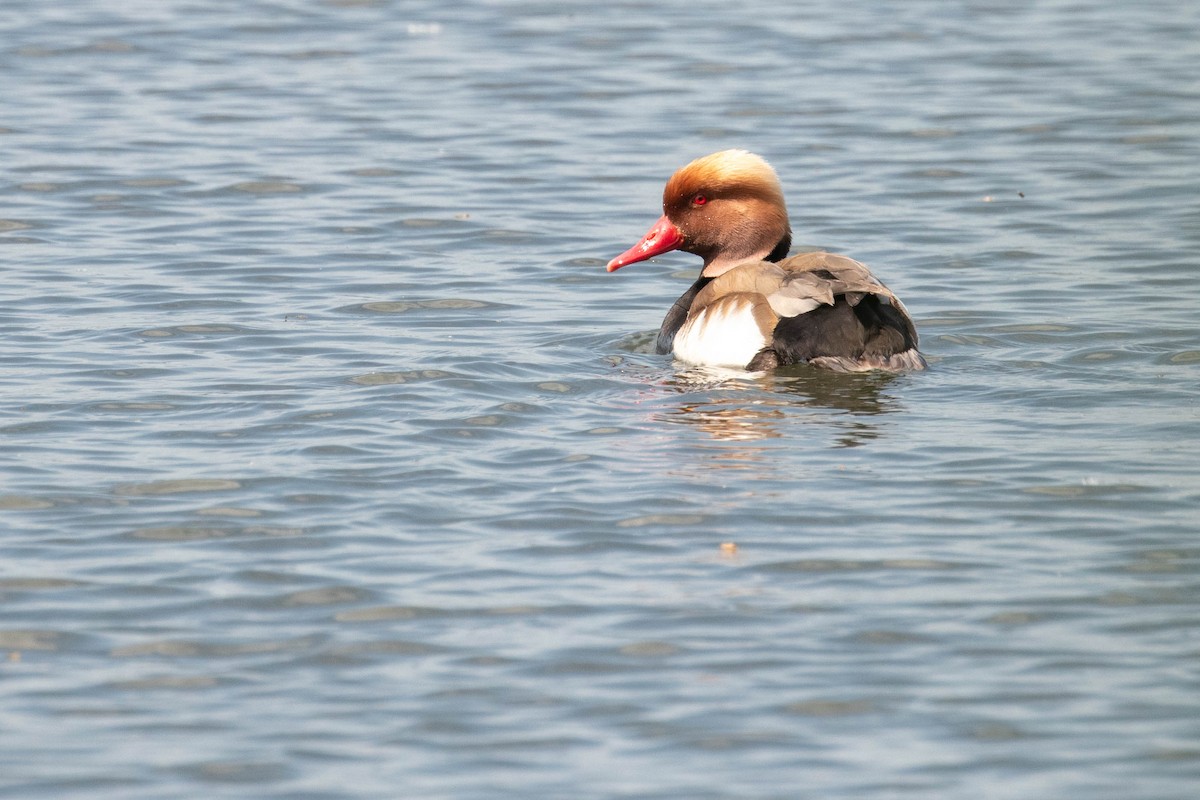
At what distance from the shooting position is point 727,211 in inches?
412

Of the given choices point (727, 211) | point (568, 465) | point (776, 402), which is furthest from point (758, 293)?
point (568, 465)

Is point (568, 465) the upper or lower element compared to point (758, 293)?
lower

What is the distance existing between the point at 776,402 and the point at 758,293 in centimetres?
84

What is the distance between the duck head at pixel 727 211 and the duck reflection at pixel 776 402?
1109 millimetres

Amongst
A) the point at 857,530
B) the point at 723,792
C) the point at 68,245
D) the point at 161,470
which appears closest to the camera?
the point at 723,792

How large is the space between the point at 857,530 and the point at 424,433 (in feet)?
7.02

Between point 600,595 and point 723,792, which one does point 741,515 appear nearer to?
point 600,595

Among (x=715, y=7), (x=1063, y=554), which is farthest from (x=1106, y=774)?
(x=715, y=7)

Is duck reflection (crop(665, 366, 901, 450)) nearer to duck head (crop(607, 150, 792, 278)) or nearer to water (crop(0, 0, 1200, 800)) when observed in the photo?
water (crop(0, 0, 1200, 800))

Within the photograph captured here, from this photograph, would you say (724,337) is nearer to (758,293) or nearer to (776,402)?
Answer: (758,293)

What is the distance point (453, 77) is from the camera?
18094 mm

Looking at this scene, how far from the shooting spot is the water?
555 cm

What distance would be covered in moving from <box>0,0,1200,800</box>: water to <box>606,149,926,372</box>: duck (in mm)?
182

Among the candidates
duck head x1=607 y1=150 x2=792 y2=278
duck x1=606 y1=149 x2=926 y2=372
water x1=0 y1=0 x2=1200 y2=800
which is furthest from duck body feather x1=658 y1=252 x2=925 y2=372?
duck head x1=607 y1=150 x2=792 y2=278
